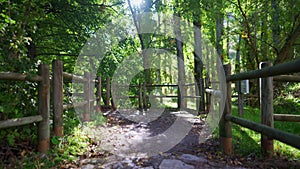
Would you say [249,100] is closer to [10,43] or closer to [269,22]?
[269,22]

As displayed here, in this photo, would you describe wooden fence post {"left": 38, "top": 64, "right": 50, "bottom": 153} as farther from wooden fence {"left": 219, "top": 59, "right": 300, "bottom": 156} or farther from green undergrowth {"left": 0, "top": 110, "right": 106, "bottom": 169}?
wooden fence {"left": 219, "top": 59, "right": 300, "bottom": 156}

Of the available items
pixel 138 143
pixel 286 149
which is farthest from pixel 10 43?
pixel 286 149

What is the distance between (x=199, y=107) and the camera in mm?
7852

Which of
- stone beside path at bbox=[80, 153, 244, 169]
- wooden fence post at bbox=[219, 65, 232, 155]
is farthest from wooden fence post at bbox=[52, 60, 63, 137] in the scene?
wooden fence post at bbox=[219, 65, 232, 155]

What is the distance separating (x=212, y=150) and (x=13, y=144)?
2.41m

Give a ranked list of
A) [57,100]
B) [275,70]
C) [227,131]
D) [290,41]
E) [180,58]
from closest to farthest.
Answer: [275,70], [227,131], [57,100], [290,41], [180,58]

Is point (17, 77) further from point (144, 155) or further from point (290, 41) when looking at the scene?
point (290, 41)

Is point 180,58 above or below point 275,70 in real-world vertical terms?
above

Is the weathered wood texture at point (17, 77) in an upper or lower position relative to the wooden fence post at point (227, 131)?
upper

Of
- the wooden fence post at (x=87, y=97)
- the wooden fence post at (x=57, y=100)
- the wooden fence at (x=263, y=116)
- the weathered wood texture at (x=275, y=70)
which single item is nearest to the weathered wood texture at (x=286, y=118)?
the wooden fence at (x=263, y=116)

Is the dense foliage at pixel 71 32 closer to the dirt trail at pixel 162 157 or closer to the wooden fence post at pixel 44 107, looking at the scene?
the wooden fence post at pixel 44 107

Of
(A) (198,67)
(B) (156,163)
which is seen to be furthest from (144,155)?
(A) (198,67)

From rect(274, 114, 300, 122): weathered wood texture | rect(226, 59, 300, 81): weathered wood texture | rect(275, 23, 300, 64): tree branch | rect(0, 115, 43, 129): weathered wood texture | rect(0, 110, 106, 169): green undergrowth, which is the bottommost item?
rect(0, 110, 106, 169): green undergrowth

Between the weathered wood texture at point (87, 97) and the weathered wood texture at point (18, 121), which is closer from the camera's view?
the weathered wood texture at point (18, 121)
